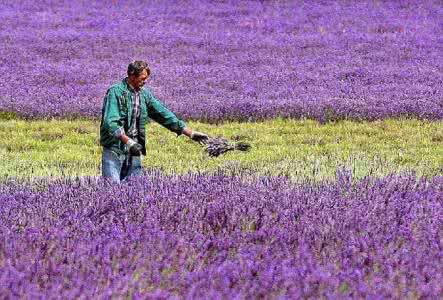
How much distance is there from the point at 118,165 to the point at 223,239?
2.66 m

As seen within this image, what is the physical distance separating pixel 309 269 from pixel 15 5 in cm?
1997

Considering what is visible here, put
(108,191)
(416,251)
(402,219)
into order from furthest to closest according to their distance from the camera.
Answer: (108,191), (402,219), (416,251)

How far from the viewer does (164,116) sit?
7.44m

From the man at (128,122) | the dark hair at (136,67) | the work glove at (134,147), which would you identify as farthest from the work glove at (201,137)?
the dark hair at (136,67)

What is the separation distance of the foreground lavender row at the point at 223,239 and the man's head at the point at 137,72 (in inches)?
36.0

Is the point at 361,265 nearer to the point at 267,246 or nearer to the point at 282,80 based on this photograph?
the point at 267,246

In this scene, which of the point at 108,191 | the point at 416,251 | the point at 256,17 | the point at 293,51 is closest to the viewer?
the point at 416,251

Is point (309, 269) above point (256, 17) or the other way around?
above

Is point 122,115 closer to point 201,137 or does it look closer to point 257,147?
point 201,137

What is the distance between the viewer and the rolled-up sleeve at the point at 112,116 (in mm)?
6926

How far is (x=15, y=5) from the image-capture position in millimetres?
23078

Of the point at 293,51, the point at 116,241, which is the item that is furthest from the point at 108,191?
the point at 293,51

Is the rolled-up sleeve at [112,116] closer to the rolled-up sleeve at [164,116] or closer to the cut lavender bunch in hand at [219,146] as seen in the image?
the rolled-up sleeve at [164,116]

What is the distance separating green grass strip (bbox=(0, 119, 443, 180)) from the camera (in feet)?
32.5
